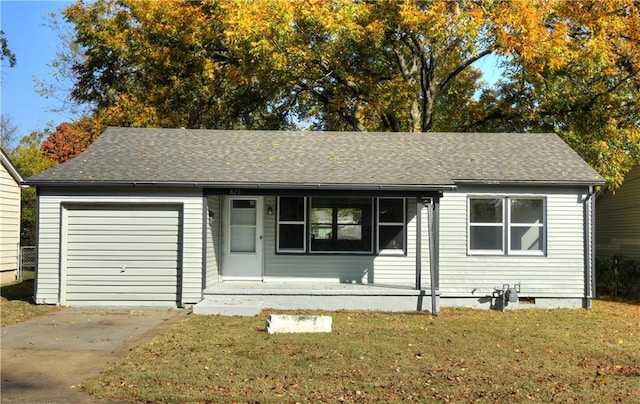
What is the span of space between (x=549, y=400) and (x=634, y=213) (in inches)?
548

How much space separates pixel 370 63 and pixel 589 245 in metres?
11.4

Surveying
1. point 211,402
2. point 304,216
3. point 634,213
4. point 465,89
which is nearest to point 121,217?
point 304,216

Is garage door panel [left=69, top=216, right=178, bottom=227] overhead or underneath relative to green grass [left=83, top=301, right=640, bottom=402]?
overhead

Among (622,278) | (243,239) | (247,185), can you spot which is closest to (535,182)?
(622,278)

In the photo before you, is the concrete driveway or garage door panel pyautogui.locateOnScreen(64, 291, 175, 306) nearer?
the concrete driveway

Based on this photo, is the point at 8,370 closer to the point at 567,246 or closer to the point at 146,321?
the point at 146,321

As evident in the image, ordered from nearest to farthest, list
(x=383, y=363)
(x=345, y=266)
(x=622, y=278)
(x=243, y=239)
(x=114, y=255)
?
(x=383, y=363)
(x=114, y=255)
(x=345, y=266)
(x=243, y=239)
(x=622, y=278)

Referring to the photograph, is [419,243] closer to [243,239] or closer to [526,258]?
[526,258]

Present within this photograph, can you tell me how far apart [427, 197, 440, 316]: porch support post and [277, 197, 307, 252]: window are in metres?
3.11

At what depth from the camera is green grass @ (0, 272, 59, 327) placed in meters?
10.5

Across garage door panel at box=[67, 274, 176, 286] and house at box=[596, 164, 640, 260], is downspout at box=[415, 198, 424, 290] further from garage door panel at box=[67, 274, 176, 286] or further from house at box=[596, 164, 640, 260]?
house at box=[596, 164, 640, 260]

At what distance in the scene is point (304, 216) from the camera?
44.0 ft

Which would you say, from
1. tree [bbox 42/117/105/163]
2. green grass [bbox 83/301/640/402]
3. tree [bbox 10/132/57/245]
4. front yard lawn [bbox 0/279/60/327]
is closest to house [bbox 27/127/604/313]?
front yard lawn [bbox 0/279/60/327]

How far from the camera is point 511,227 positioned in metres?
13.0
